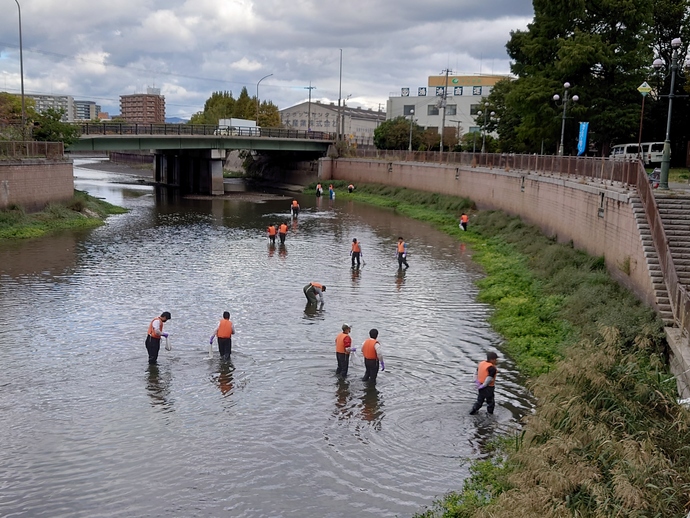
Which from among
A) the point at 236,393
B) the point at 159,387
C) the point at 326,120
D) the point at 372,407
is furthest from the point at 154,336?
the point at 326,120

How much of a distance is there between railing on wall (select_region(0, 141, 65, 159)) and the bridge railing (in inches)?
541

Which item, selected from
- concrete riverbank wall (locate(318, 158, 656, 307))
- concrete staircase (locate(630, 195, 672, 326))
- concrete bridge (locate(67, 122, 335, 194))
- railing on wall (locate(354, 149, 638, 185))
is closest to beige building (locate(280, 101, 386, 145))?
concrete bridge (locate(67, 122, 335, 194))

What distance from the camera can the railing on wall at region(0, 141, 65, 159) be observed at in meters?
38.6

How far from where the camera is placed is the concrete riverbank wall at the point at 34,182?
37.1 meters

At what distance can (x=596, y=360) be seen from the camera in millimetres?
12828

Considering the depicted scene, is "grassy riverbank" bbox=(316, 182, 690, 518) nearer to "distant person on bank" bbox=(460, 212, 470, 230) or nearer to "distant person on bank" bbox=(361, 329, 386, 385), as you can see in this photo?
"distant person on bank" bbox=(361, 329, 386, 385)

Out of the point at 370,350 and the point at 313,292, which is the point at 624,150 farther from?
the point at 370,350

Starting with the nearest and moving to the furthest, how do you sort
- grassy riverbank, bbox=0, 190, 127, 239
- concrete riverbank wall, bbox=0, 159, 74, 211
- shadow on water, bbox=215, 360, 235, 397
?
shadow on water, bbox=215, 360, 235, 397, grassy riverbank, bbox=0, 190, 127, 239, concrete riverbank wall, bbox=0, 159, 74, 211

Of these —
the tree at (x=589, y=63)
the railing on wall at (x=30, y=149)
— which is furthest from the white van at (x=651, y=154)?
the railing on wall at (x=30, y=149)

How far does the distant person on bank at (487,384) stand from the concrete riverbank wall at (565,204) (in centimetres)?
554

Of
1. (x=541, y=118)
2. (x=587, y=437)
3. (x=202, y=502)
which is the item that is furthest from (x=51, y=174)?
(x=587, y=437)

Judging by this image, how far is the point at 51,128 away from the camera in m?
47.0

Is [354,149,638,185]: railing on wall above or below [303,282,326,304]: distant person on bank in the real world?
above

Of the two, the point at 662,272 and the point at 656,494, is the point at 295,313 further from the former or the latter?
the point at 656,494
